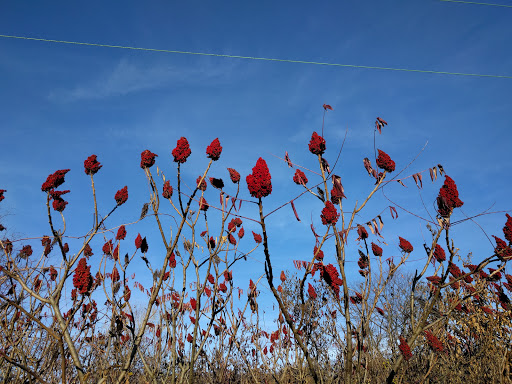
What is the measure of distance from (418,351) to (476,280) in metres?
1.66

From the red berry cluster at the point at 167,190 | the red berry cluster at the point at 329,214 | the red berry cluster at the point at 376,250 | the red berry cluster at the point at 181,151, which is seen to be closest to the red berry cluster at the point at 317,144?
the red berry cluster at the point at 329,214

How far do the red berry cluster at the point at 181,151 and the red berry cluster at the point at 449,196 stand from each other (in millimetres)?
1989

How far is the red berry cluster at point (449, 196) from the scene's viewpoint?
2887 millimetres


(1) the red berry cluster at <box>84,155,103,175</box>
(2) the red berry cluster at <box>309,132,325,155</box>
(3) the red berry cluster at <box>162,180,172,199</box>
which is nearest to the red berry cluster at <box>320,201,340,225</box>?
(2) the red berry cluster at <box>309,132,325,155</box>

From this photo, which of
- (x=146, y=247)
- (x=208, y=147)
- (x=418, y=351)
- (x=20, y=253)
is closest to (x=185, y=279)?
(x=146, y=247)

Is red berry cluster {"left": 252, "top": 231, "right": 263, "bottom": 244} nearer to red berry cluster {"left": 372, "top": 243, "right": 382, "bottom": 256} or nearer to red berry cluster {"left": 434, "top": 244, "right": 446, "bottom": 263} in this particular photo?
red berry cluster {"left": 372, "top": 243, "right": 382, "bottom": 256}

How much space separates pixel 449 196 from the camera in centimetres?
289

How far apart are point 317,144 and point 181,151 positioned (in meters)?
1.00

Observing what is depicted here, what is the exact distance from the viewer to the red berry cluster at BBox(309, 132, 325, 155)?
2666 mm

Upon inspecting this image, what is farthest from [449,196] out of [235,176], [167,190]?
[167,190]

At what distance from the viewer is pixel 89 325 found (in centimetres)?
479

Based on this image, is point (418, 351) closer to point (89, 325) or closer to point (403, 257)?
point (403, 257)

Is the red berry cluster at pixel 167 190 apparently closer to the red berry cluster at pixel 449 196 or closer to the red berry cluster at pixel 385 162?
the red berry cluster at pixel 385 162

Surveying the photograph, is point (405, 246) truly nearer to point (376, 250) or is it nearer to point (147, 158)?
point (376, 250)
